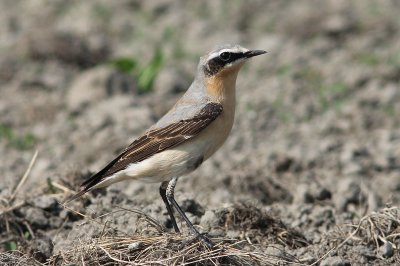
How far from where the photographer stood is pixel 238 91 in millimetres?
13656

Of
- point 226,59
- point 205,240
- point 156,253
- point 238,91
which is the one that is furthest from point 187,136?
point 238,91

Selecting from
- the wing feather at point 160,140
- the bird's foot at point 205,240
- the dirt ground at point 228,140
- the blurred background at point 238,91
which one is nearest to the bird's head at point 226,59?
the wing feather at point 160,140

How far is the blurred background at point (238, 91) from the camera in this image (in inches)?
409

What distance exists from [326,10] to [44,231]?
9.64m

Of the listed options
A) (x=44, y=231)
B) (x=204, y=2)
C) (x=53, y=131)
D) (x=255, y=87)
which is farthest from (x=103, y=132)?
(x=204, y=2)

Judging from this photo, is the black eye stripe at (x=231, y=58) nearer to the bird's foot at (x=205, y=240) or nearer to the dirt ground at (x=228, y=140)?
the dirt ground at (x=228, y=140)

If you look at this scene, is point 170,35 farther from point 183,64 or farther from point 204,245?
point 204,245

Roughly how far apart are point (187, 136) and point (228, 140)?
13.8ft

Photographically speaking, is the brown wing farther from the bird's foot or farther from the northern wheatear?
the bird's foot

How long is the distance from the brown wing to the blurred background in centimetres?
104

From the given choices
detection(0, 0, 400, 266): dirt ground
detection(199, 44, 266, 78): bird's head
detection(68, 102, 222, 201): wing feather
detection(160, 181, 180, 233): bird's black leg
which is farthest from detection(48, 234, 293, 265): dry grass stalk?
detection(199, 44, 266, 78): bird's head

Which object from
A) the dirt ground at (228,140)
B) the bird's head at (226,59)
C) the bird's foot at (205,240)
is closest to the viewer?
the bird's foot at (205,240)

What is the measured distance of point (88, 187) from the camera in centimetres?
769

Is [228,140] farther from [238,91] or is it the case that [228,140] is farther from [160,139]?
[160,139]
